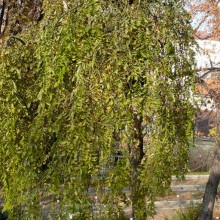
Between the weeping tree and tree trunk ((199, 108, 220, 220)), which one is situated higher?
the weeping tree

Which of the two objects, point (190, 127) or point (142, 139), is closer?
point (190, 127)

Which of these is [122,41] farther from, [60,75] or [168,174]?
[168,174]

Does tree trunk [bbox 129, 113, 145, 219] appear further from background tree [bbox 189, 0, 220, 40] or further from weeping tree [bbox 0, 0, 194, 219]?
background tree [bbox 189, 0, 220, 40]

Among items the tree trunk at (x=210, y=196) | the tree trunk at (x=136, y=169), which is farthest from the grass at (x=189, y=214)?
the tree trunk at (x=136, y=169)

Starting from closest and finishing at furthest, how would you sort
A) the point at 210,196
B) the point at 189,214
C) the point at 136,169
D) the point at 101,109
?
the point at 101,109 → the point at 136,169 → the point at 210,196 → the point at 189,214

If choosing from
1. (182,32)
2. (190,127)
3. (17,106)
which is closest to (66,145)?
(17,106)

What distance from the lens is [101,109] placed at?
2.63m

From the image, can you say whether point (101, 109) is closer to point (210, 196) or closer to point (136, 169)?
point (136, 169)

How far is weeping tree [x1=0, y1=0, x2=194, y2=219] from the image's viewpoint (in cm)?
259

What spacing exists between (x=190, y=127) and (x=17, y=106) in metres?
1.19

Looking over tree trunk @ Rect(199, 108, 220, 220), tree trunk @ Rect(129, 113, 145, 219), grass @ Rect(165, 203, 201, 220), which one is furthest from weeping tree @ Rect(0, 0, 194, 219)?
grass @ Rect(165, 203, 201, 220)

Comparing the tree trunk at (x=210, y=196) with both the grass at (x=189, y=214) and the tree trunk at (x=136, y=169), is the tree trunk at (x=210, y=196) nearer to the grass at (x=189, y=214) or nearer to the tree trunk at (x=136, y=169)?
the grass at (x=189, y=214)

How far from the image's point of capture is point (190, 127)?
2.90 m

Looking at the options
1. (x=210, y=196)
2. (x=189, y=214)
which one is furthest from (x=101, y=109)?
(x=189, y=214)
